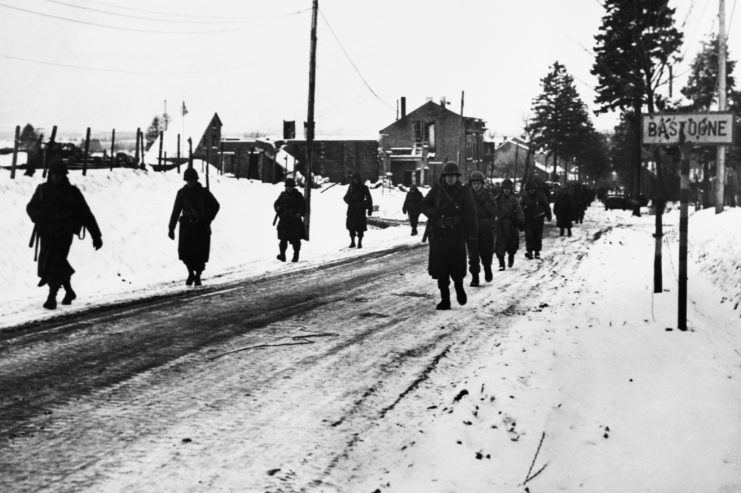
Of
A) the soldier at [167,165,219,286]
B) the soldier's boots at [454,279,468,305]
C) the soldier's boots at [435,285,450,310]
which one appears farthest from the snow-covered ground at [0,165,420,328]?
the soldier's boots at [454,279,468,305]

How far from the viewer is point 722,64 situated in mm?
26031

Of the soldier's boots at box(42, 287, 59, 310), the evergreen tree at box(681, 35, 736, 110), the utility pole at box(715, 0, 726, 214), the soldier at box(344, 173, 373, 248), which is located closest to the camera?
the soldier's boots at box(42, 287, 59, 310)

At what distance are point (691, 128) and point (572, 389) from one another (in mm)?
3382

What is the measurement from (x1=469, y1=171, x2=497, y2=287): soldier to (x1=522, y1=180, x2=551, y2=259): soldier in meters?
3.35

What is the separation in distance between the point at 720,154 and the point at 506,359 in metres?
22.8

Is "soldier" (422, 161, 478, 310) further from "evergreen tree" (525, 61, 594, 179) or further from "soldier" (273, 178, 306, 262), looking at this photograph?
"evergreen tree" (525, 61, 594, 179)

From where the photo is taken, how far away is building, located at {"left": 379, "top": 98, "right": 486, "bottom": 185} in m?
77.9

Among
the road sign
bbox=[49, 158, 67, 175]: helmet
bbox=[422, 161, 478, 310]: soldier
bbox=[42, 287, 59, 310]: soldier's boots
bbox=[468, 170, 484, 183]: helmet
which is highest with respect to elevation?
the road sign

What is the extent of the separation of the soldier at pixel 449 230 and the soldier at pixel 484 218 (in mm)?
2373

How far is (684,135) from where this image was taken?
765cm

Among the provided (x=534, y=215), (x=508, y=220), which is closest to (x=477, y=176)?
(x=508, y=220)

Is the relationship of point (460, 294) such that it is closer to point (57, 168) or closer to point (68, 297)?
point (68, 297)

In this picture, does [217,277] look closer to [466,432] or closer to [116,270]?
[116,270]

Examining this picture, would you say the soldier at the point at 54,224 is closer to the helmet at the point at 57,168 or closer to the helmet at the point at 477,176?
the helmet at the point at 57,168
